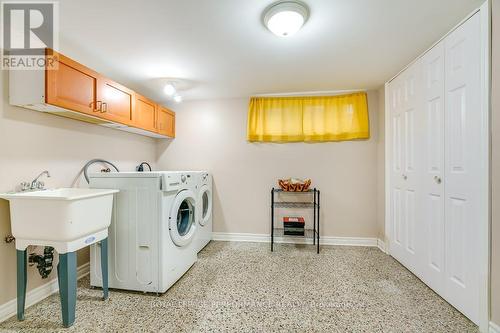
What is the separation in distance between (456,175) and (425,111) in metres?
0.67

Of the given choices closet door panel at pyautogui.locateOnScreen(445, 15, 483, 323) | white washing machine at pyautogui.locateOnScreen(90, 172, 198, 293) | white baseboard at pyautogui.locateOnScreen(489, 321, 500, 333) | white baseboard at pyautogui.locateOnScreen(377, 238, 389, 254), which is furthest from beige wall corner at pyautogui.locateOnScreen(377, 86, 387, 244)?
white washing machine at pyautogui.locateOnScreen(90, 172, 198, 293)

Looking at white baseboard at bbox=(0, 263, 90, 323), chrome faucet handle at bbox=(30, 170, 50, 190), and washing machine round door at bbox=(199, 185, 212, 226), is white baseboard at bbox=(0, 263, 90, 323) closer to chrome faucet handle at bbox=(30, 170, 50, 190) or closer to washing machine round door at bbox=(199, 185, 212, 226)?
chrome faucet handle at bbox=(30, 170, 50, 190)

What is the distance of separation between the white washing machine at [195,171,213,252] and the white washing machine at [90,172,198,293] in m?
0.76

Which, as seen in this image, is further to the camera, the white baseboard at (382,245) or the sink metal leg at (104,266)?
the white baseboard at (382,245)

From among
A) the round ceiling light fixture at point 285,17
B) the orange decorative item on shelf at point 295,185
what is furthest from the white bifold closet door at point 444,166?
the round ceiling light fixture at point 285,17

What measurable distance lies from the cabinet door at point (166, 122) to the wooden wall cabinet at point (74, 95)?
1.34 ft

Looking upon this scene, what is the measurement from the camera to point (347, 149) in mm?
3021

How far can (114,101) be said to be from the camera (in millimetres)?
2152

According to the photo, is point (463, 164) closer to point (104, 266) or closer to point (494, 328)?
point (494, 328)

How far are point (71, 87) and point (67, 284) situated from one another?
144 cm

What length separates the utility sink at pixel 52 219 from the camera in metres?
1.39

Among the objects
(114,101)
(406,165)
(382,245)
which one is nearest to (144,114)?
(114,101)

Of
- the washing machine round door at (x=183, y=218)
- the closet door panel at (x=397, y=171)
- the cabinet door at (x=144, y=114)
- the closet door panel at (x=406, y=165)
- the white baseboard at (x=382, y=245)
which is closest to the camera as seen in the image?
the washing machine round door at (x=183, y=218)

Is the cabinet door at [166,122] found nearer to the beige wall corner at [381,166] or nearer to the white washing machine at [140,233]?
the white washing machine at [140,233]
